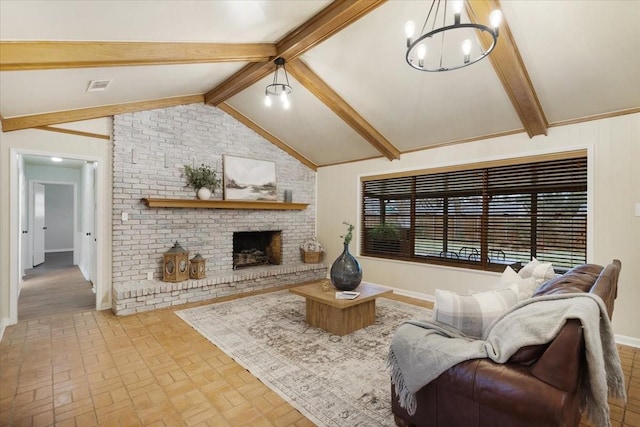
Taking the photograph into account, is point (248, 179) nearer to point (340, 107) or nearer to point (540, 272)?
point (340, 107)

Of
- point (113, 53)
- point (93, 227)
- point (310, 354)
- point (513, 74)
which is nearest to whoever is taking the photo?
point (113, 53)

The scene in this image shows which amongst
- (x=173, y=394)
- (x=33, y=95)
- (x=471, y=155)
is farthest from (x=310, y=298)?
(x=33, y=95)

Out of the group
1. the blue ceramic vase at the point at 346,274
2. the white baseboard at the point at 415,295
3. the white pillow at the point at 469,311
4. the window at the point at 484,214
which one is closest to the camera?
the white pillow at the point at 469,311

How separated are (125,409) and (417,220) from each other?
4196mm

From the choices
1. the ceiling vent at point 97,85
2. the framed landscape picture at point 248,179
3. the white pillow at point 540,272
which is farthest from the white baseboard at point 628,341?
the ceiling vent at point 97,85

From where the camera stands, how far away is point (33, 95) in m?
3.03

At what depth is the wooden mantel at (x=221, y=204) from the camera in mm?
4324

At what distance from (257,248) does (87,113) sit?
346cm

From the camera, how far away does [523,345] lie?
134 centimetres

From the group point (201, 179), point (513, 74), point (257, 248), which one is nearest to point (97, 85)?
point (201, 179)

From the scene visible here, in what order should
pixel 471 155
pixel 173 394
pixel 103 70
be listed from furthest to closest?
pixel 471 155 < pixel 103 70 < pixel 173 394

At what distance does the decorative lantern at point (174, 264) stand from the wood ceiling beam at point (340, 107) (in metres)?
2.86

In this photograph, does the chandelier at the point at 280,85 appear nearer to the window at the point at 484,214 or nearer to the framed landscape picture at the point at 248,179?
the framed landscape picture at the point at 248,179

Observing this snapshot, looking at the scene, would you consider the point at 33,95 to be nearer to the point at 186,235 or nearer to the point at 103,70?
the point at 103,70
